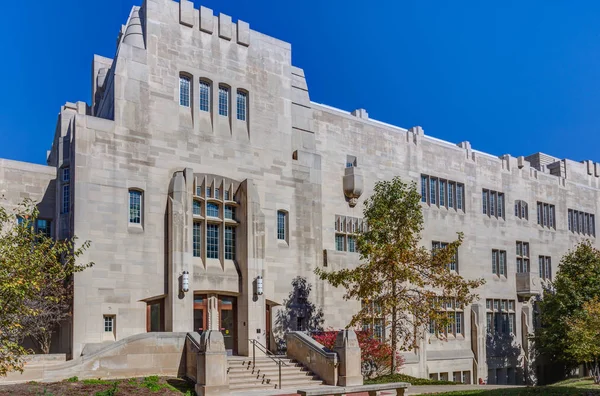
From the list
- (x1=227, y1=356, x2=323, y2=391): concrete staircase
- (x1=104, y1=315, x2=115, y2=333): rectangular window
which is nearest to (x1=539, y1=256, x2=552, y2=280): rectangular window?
(x1=227, y1=356, x2=323, y2=391): concrete staircase

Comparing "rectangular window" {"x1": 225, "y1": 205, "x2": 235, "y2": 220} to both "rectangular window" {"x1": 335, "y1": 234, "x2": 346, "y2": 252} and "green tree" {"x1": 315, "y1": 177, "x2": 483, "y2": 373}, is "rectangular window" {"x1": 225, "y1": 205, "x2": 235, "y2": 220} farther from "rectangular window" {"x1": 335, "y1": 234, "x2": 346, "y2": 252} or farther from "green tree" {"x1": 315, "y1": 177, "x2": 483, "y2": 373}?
"rectangular window" {"x1": 335, "y1": 234, "x2": 346, "y2": 252}

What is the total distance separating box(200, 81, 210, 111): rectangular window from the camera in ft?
97.6

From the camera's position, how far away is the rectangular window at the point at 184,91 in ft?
95.4

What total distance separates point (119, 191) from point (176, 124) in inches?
157

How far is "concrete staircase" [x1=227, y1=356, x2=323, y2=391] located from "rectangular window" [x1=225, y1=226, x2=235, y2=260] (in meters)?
4.86

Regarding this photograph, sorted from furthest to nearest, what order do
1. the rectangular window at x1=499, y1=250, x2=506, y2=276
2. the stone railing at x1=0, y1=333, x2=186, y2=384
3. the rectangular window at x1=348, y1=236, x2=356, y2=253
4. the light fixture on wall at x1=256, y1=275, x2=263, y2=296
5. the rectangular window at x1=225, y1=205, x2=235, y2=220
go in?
1. the rectangular window at x1=499, y1=250, x2=506, y2=276
2. the rectangular window at x1=348, y1=236, x2=356, y2=253
3. the rectangular window at x1=225, y1=205, x2=235, y2=220
4. the light fixture on wall at x1=256, y1=275, x2=263, y2=296
5. the stone railing at x1=0, y1=333, x2=186, y2=384

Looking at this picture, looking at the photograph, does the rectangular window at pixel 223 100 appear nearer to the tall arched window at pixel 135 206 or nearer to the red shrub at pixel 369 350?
the tall arched window at pixel 135 206

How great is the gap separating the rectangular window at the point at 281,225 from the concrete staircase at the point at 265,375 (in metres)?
6.46

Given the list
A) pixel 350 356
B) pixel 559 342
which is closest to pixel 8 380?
pixel 350 356

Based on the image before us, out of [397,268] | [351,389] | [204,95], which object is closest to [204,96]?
[204,95]

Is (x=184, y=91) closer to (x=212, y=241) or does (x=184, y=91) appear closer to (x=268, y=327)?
(x=212, y=241)

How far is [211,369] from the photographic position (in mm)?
21656

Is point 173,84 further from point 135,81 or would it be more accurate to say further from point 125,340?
point 125,340

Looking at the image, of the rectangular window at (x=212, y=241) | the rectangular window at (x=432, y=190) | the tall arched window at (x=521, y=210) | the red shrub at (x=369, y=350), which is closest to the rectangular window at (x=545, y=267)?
the tall arched window at (x=521, y=210)
